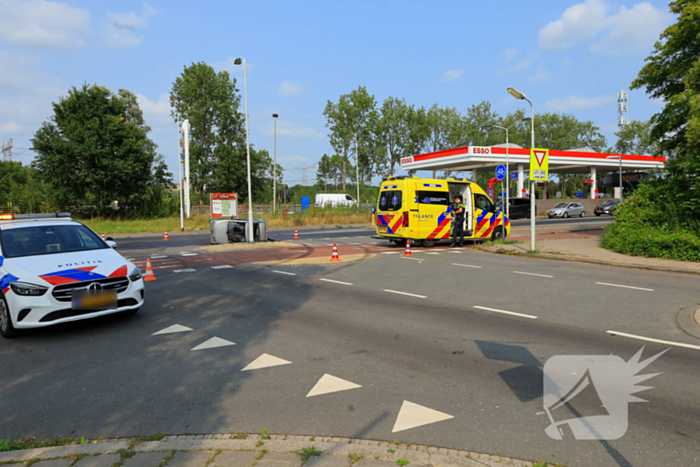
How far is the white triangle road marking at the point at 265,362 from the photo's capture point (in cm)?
510

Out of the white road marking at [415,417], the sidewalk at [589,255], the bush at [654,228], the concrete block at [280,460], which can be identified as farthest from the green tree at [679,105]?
the concrete block at [280,460]

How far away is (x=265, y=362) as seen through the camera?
207 inches

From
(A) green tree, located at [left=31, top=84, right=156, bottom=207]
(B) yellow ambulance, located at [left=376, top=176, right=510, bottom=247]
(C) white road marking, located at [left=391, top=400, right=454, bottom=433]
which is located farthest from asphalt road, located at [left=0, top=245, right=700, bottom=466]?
(A) green tree, located at [left=31, top=84, right=156, bottom=207]

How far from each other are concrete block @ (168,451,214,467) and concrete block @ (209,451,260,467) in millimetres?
78

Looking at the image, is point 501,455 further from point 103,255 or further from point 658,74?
point 658,74

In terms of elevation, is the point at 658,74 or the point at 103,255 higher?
the point at 658,74

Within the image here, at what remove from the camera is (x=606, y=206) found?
44.2 meters

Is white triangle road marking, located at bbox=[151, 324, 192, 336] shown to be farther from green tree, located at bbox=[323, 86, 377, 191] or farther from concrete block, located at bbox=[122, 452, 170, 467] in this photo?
green tree, located at bbox=[323, 86, 377, 191]

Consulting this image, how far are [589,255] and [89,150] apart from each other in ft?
124

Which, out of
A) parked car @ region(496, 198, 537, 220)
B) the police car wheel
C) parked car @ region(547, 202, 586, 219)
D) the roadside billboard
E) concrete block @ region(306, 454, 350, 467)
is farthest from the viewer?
parked car @ region(547, 202, 586, 219)

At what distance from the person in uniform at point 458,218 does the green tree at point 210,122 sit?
150ft

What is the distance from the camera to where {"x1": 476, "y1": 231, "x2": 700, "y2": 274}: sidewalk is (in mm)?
11984

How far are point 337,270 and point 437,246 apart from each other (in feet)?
24.5

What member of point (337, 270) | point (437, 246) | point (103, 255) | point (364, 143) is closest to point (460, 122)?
point (364, 143)
